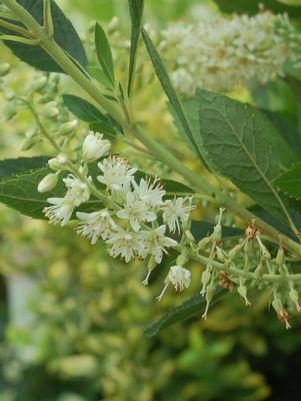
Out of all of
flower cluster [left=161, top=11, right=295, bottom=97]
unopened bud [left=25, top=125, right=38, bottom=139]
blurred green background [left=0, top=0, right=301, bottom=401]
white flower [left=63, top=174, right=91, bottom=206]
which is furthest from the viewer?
blurred green background [left=0, top=0, right=301, bottom=401]

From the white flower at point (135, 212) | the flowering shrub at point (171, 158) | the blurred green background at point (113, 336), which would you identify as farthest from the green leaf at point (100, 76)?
the blurred green background at point (113, 336)

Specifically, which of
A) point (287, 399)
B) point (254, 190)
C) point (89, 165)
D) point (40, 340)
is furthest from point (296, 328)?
point (89, 165)

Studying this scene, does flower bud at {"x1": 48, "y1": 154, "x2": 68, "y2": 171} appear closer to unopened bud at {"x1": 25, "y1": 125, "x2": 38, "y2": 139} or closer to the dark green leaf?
unopened bud at {"x1": 25, "y1": 125, "x2": 38, "y2": 139}

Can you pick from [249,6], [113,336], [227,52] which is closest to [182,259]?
[227,52]

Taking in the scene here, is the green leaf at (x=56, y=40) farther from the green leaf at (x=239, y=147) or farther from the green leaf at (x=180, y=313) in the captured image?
the green leaf at (x=180, y=313)

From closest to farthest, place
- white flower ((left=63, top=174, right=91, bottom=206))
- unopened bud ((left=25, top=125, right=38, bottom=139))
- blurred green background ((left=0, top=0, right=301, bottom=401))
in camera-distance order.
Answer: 1. white flower ((left=63, top=174, right=91, bottom=206))
2. unopened bud ((left=25, top=125, right=38, bottom=139))
3. blurred green background ((left=0, top=0, right=301, bottom=401))

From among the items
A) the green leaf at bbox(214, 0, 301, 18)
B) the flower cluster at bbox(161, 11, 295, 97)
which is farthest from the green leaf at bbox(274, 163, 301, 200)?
the green leaf at bbox(214, 0, 301, 18)

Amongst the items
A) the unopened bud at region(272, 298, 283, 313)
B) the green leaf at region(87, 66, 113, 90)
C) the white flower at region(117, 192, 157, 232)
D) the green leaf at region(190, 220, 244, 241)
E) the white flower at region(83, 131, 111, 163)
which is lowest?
the green leaf at region(190, 220, 244, 241)

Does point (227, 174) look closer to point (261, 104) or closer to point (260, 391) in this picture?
point (261, 104)
